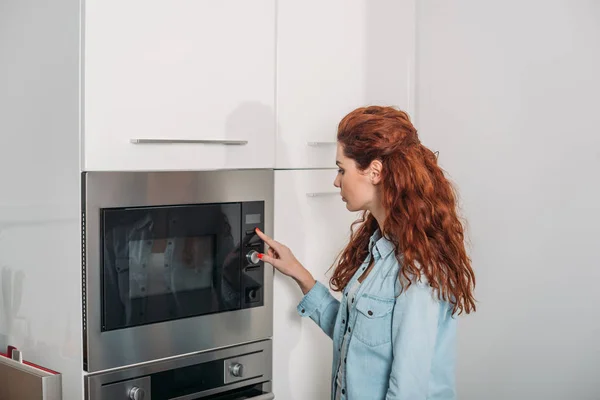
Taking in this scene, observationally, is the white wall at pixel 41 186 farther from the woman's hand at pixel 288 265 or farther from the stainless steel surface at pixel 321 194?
the stainless steel surface at pixel 321 194

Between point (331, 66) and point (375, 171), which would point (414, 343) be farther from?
point (331, 66)

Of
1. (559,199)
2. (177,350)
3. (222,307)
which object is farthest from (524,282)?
(177,350)

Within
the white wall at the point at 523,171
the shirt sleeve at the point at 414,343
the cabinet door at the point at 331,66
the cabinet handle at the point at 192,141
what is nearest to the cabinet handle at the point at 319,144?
the cabinet door at the point at 331,66

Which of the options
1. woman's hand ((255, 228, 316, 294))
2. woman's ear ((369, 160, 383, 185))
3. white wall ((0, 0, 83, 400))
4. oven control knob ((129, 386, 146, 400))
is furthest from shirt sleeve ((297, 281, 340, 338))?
white wall ((0, 0, 83, 400))

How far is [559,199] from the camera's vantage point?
6.97ft

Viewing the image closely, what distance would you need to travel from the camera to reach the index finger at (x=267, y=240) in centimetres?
195

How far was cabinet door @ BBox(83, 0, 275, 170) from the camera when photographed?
161 cm

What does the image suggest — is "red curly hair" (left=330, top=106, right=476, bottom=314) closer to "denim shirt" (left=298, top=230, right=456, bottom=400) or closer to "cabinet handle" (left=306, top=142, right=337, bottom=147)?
"denim shirt" (left=298, top=230, right=456, bottom=400)

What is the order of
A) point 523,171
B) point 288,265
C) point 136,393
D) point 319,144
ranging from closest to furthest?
point 136,393 → point 288,265 → point 319,144 → point 523,171

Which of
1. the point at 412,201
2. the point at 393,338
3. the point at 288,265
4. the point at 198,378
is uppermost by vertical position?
the point at 412,201

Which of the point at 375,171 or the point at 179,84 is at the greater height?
the point at 179,84

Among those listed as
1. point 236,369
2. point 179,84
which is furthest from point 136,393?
point 179,84

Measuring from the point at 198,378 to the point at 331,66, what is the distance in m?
0.90

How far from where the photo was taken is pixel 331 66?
6.95 feet
